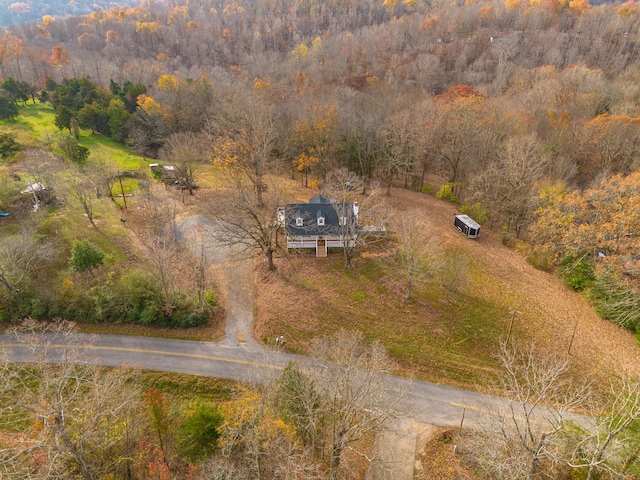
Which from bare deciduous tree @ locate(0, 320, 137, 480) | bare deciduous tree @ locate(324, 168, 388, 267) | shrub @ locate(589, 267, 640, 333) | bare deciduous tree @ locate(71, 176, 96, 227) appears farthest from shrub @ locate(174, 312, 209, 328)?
shrub @ locate(589, 267, 640, 333)

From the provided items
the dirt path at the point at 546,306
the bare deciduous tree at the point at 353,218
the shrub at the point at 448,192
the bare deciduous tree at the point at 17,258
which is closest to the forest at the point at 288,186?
the bare deciduous tree at the point at 17,258

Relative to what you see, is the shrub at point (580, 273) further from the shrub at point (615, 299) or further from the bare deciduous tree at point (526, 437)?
the bare deciduous tree at point (526, 437)

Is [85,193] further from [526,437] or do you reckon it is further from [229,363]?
[526,437]

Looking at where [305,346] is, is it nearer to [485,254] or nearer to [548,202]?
[485,254]

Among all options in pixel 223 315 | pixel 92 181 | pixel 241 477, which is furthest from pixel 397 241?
pixel 92 181

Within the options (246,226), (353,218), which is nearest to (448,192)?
(353,218)

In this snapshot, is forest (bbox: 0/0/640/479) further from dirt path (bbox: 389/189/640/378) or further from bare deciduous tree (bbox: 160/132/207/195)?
dirt path (bbox: 389/189/640/378)

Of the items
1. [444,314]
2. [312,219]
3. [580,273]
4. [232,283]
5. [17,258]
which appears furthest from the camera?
[312,219]
